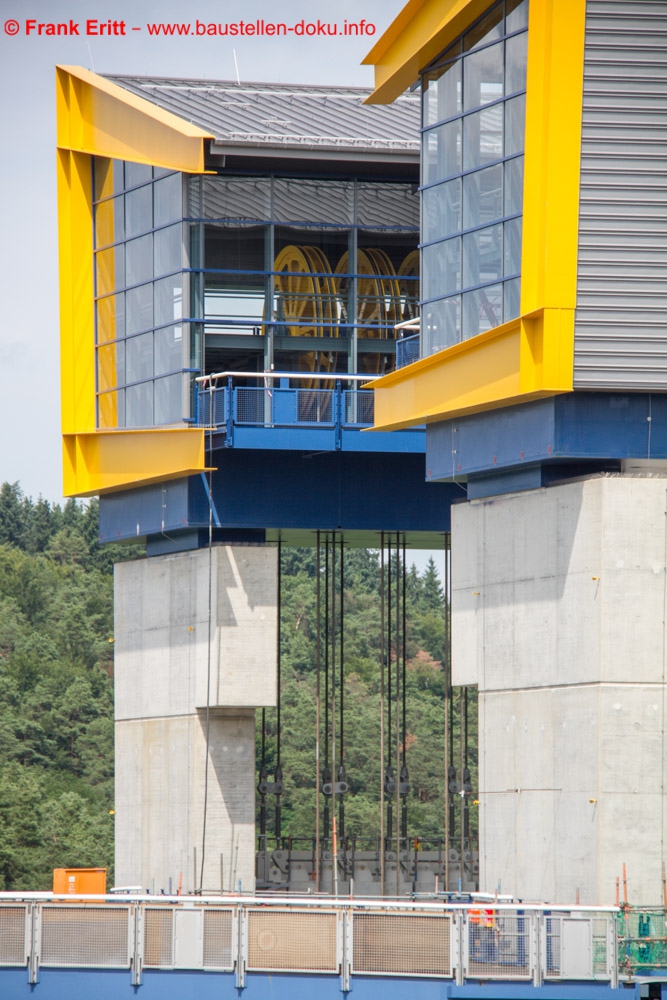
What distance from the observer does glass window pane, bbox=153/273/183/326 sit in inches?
1838

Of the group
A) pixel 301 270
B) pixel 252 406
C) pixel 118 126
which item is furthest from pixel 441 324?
pixel 118 126

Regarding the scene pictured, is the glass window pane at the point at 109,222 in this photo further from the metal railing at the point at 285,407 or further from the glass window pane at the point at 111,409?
the metal railing at the point at 285,407

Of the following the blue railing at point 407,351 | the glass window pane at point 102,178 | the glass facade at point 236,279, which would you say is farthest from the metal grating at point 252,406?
the glass window pane at point 102,178

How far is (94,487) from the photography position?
164 ft

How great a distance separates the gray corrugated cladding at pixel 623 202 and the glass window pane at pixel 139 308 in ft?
54.8

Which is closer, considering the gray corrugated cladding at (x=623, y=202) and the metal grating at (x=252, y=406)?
the gray corrugated cladding at (x=623, y=202)

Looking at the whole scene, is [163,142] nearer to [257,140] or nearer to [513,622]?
[257,140]

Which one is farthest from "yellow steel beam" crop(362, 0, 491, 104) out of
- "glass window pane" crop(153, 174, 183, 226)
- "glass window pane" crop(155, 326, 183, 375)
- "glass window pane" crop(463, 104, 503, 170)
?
"glass window pane" crop(155, 326, 183, 375)

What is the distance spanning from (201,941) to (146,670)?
2082 cm

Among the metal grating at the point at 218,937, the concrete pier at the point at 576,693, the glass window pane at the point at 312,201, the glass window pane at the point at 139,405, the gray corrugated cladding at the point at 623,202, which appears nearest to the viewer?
the metal grating at the point at 218,937

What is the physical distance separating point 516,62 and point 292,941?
58.6 feet

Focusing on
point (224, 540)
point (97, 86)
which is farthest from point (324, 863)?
point (97, 86)

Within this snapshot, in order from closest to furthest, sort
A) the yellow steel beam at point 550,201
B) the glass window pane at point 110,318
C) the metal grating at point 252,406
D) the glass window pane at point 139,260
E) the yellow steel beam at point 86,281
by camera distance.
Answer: the yellow steel beam at point 550,201 → the metal grating at point 252,406 → the yellow steel beam at point 86,281 → the glass window pane at point 139,260 → the glass window pane at point 110,318

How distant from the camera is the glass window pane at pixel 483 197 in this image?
37031 millimetres
